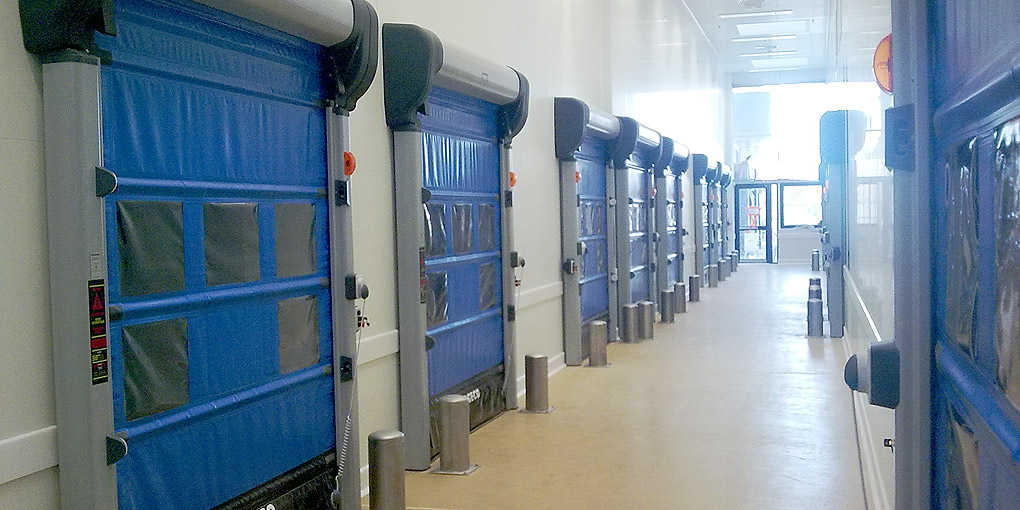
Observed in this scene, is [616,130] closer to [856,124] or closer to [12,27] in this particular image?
[856,124]

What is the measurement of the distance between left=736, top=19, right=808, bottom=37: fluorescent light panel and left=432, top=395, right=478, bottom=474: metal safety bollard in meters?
16.2

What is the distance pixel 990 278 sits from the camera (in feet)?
4.79

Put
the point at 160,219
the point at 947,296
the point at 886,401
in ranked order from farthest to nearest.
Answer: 1. the point at 160,219
2. the point at 886,401
3. the point at 947,296

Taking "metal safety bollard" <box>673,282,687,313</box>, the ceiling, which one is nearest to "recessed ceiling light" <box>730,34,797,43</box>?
the ceiling

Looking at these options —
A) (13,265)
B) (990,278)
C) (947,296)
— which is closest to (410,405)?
(13,265)

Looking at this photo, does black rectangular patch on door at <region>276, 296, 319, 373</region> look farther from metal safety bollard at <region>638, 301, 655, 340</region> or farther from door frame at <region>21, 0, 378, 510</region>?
metal safety bollard at <region>638, 301, 655, 340</region>

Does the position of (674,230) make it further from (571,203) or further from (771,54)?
(771,54)

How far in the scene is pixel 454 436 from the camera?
5824 mm

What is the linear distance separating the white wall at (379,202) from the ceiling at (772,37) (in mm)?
5262

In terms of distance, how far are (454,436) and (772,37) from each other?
18.3 meters

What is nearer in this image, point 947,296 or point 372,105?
point 947,296

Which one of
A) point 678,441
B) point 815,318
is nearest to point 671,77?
point 815,318

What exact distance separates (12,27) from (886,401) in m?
2.86

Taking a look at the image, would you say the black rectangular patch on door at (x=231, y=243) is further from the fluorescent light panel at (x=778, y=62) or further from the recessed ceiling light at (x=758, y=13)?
the fluorescent light panel at (x=778, y=62)
